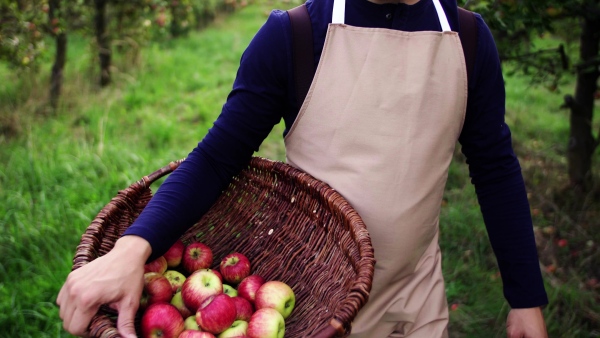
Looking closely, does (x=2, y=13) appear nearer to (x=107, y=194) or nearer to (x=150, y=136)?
(x=150, y=136)

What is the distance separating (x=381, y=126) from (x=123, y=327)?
67 cm

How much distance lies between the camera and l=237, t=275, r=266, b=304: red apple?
56.9 inches

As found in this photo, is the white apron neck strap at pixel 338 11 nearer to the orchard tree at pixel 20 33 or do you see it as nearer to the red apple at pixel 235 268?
the red apple at pixel 235 268

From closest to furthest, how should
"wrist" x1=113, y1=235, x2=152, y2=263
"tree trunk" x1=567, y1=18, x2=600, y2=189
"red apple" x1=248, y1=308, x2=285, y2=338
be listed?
"wrist" x1=113, y1=235, x2=152, y2=263
"red apple" x1=248, y1=308, x2=285, y2=338
"tree trunk" x1=567, y1=18, x2=600, y2=189

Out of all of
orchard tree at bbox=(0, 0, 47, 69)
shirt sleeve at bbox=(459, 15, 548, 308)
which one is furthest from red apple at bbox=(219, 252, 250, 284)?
orchard tree at bbox=(0, 0, 47, 69)

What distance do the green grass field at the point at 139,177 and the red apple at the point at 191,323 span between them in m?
0.94

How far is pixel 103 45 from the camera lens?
4980 millimetres

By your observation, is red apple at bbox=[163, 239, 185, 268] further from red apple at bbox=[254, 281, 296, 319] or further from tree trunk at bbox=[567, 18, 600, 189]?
tree trunk at bbox=[567, 18, 600, 189]

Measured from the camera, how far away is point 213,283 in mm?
1414

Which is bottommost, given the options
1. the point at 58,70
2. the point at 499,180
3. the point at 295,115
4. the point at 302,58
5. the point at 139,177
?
the point at 139,177

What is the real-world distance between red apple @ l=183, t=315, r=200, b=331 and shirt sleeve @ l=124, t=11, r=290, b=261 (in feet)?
0.78

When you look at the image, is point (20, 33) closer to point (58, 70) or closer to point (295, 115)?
point (58, 70)

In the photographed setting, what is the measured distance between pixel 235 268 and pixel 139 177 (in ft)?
6.20

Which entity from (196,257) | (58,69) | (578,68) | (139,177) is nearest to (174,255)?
(196,257)
